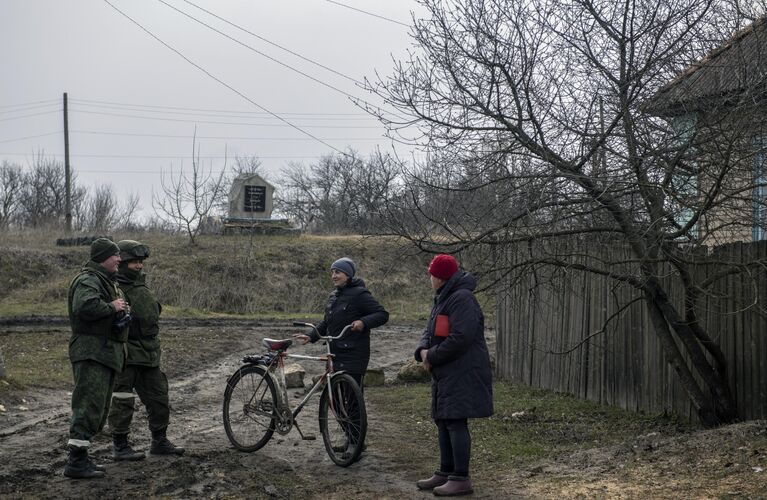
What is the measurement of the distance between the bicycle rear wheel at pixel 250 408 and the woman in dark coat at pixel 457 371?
1942 millimetres

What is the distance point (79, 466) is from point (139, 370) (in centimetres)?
136

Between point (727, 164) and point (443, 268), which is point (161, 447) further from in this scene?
point (727, 164)

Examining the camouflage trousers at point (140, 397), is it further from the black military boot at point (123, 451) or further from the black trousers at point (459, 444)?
the black trousers at point (459, 444)

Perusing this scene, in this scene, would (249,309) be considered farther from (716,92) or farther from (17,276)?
(716,92)

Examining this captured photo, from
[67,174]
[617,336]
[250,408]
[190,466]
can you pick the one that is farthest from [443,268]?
[67,174]

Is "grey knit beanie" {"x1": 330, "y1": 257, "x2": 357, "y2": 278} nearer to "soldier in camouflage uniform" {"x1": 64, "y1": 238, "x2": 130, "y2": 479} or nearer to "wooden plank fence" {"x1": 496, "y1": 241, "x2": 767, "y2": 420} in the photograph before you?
"wooden plank fence" {"x1": 496, "y1": 241, "x2": 767, "y2": 420}

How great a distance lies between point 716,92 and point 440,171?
279 centimetres

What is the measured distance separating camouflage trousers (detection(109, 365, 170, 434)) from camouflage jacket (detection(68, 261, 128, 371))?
23.9 inches

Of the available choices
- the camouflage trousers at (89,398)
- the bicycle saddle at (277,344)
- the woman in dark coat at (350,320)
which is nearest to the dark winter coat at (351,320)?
the woman in dark coat at (350,320)

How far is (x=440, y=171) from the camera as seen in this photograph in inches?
376

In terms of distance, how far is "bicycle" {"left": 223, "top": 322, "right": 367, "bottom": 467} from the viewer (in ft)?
Answer: 26.5

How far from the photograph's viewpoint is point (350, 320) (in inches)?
341

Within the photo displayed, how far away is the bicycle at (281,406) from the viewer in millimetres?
8078

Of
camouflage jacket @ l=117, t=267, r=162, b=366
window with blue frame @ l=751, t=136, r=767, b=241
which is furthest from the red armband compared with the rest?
window with blue frame @ l=751, t=136, r=767, b=241
